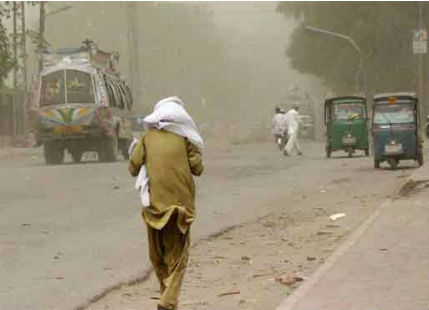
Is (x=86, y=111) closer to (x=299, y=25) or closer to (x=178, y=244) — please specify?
(x=178, y=244)

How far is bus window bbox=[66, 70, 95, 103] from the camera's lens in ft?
104

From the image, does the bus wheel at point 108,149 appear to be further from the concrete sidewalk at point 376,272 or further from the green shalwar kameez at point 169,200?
the green shalwar kameez at point 169,200

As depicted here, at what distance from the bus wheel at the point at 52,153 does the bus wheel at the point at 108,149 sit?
1163mm

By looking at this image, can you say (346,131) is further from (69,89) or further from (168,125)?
(168,125)

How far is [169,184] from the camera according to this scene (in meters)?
7.70

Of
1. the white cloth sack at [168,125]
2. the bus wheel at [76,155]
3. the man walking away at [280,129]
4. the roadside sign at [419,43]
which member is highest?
the roadside sign at [419,43]

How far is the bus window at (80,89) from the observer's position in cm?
3180

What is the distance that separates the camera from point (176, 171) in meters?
7.70

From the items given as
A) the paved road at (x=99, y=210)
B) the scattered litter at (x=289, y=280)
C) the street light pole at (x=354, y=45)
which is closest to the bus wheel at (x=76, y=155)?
the paved road at (x=99, y=210)

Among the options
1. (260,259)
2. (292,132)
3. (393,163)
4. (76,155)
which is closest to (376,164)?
(393,163)

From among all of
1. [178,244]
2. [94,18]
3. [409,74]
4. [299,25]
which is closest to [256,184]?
[178,244]

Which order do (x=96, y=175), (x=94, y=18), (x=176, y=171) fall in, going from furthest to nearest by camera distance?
1. (x=94, y=18)
2. (x=96, y=175)
3. (x=176, y=171)

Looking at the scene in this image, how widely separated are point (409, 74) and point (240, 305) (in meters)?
49.0

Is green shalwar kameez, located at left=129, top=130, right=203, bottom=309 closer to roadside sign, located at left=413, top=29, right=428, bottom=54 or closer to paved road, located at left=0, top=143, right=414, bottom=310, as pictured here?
paved road, located at left=0, top=143, right=414, bottom=310
